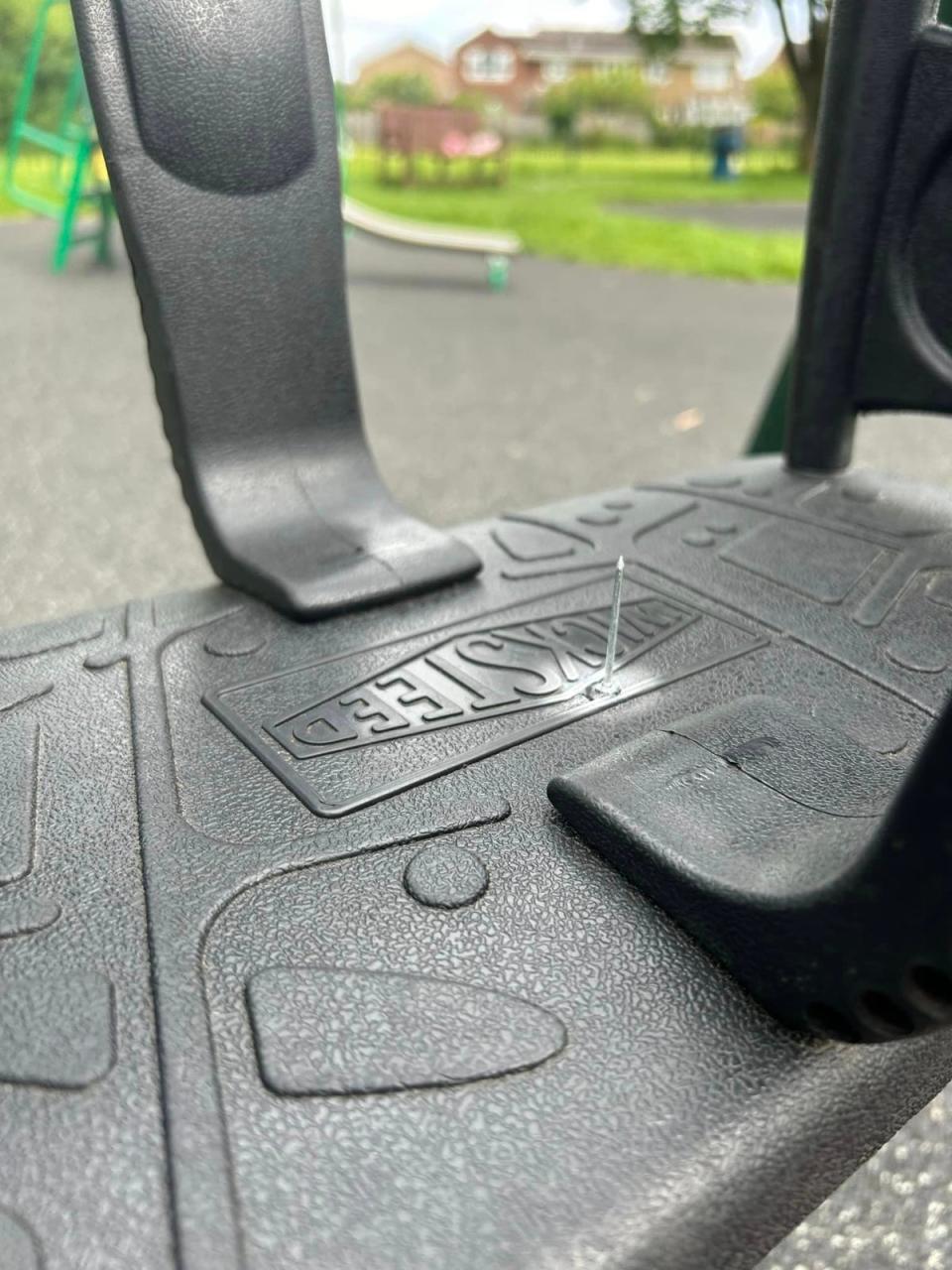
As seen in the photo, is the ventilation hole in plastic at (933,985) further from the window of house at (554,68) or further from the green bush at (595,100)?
the window of house at (554,68)

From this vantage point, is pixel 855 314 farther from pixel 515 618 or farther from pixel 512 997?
pixel 512 997

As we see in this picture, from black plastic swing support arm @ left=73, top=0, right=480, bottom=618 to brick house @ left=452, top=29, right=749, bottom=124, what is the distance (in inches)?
984

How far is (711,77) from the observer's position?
84.3ft

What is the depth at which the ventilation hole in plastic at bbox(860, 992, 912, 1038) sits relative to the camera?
0.32 meters

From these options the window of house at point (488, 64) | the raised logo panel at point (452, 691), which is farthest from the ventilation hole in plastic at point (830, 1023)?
the window of house at point (488, 64)

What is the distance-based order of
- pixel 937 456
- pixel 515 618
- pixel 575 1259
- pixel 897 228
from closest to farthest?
pixel 575 1259
pixel 515 618
pixel 897 228
pixel 937 456

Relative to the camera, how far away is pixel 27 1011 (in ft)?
1.19

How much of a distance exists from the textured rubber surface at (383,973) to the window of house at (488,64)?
29.2 m

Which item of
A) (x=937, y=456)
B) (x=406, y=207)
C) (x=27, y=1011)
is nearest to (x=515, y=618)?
(x=27, y=1011)

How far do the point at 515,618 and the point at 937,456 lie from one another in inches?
51.4

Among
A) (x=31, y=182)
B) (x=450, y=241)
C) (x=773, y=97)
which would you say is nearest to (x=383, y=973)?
(x=450, y=241)

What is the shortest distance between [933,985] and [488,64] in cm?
2989

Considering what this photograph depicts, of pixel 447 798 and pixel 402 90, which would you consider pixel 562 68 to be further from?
pixel 447 798

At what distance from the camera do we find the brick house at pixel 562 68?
23672mm
